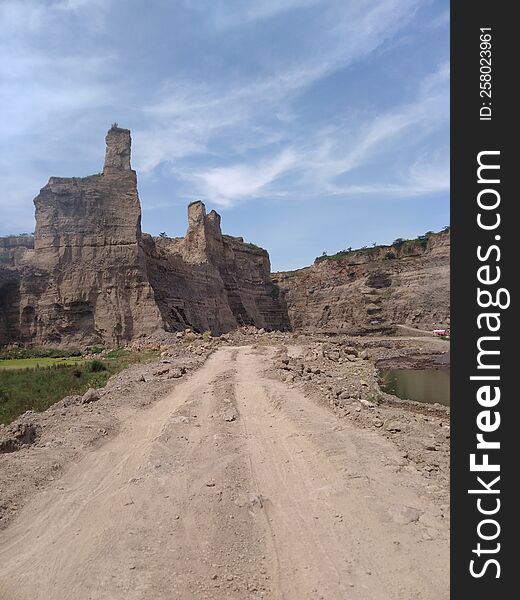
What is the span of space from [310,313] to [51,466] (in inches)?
2501

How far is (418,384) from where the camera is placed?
21.6 m

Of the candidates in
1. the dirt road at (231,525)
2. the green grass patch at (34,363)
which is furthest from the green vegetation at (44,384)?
the dirt road at (231,525)

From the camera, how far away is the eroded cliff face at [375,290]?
5499cm

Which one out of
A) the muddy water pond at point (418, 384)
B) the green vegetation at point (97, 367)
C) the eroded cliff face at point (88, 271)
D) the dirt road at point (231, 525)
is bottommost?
the muddy water pond at point (418, 384)

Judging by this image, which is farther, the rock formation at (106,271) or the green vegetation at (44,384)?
the rock formation at (106,271)

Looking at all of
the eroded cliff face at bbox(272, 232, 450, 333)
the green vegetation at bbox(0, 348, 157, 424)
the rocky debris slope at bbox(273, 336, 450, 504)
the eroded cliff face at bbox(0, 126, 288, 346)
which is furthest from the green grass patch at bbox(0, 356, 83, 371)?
the eroded cliff face at bbox(272, 232, 450, 333)

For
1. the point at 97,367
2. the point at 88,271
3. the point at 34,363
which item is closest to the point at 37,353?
the point at 34,363

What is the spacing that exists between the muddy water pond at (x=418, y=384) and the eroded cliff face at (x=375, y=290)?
2922 cm

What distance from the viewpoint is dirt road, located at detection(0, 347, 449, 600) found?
405 cm

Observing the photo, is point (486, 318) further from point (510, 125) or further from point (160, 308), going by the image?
point (160, 308)

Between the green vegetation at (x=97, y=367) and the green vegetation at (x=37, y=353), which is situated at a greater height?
the green vegetation at (x=97, y=367)

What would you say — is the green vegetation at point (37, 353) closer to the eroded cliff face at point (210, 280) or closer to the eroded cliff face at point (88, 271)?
the eroded cliff face at point (88, 271)

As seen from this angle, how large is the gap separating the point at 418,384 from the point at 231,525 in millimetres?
18437


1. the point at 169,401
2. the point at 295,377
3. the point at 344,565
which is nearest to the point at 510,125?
the point at 344,565
